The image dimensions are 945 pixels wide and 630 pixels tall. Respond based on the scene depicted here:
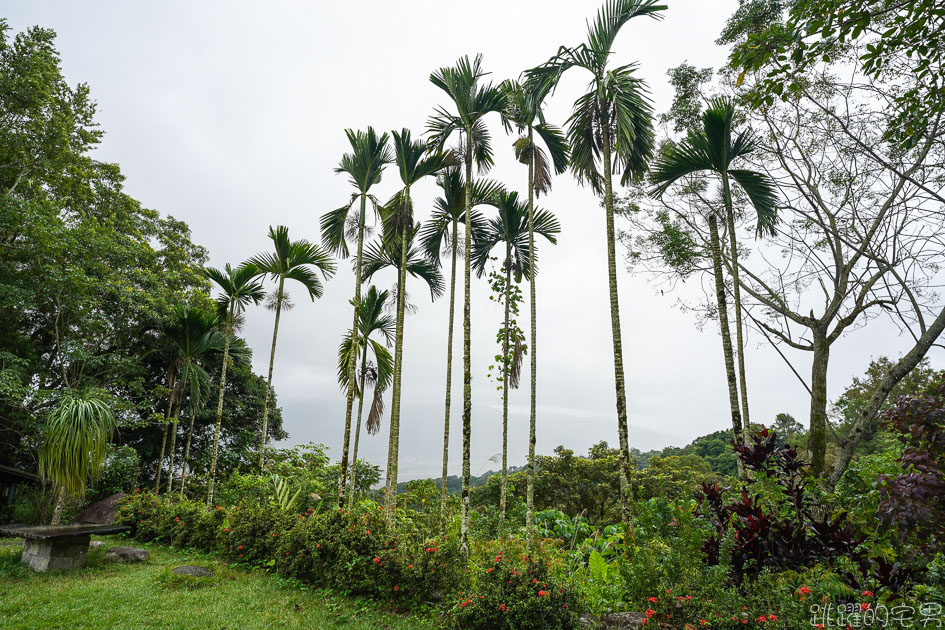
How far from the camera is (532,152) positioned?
10.1m

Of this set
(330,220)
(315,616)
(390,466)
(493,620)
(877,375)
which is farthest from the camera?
(877,375)

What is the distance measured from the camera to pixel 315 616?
4.93m

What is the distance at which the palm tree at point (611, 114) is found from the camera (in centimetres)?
718

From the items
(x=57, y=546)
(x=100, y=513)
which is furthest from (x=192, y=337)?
(x=57, y=546)

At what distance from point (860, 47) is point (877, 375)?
62.6 ft

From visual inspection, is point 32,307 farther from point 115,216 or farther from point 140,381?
point 115,216

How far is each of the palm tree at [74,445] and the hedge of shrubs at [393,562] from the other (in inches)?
85.4

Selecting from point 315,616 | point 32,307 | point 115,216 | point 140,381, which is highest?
point 115,216

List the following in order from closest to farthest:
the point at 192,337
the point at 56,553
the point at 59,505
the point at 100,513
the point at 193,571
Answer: the point at 193,571 < the point at 56,553 < the point at 59,505 < the point at 100,513 < the point at 192,337

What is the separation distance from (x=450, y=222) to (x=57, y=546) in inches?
350

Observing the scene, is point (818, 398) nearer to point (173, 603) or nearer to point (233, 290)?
point (173, 603)

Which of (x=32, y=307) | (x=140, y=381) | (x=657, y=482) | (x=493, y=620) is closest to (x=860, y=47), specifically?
(x=493, y=620)

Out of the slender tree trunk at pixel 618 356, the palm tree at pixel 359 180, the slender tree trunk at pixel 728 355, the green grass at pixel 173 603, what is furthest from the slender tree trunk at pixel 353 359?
the slender tree trunk at pixel 728 355

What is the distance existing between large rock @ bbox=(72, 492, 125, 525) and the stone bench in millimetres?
4804
